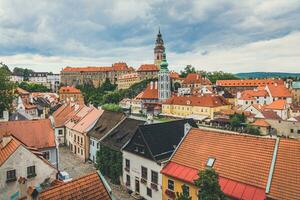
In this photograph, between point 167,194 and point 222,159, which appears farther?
point 167,194

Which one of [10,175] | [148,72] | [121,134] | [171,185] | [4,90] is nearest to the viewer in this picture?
[10,175]

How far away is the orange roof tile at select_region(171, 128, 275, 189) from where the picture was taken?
16.7m

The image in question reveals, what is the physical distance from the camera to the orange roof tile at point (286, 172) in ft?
47.3

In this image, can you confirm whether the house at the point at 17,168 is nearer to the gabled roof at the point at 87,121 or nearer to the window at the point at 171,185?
the window at the point at 171,185

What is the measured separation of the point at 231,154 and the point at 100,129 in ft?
66.7

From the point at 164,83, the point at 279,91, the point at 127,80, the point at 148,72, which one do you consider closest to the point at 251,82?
the point at 279,91

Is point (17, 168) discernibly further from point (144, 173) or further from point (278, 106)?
point (278, 106)

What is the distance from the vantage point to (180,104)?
280ft

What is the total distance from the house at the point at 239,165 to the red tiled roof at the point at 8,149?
1141cm

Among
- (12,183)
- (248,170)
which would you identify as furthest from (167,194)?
(12,183)

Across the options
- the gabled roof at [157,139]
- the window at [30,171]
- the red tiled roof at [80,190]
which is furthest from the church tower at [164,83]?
the red tiled roof at [80,190]

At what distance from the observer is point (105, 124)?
34.8 metres

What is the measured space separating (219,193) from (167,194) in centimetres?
961

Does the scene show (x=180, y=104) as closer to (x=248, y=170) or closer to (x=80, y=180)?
(x=248, y=170)
